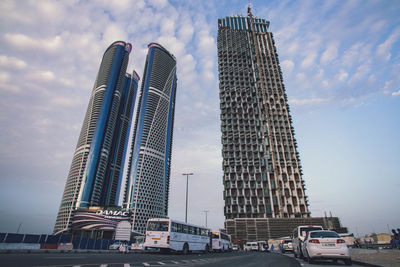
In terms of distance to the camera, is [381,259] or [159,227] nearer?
[381,259]

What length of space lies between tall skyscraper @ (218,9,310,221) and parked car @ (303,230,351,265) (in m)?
61.2

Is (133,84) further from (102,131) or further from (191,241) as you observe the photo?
(191,241)

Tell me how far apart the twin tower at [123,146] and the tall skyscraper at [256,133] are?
2626 inches

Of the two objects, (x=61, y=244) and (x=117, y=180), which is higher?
(x=117, y=180)

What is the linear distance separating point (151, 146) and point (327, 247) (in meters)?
134

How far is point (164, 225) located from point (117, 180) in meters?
148

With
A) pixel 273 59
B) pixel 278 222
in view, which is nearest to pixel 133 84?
pixel 273 59

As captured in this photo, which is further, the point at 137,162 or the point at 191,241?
the point at 137,162

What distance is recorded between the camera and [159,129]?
14538 cm

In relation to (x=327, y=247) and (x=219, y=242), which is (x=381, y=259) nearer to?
(x=327, y=247)

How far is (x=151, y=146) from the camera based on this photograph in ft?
456

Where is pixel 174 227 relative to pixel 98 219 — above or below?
below

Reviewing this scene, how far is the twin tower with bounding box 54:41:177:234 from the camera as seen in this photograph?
410 ft

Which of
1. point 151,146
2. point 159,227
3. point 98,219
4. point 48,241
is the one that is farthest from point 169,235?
point 151,146
